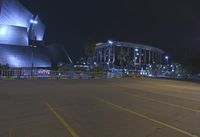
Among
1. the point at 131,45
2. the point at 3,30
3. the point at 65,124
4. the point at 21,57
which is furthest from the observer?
the point at 131,45

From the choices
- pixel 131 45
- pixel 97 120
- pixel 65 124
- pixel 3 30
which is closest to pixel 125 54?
pixel 131 45

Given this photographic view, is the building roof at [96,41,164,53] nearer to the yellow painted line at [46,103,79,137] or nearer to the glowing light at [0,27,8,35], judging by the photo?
the glowing light at [0,27,8,35]

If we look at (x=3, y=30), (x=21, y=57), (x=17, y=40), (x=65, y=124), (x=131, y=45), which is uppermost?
(x=131, y=45)

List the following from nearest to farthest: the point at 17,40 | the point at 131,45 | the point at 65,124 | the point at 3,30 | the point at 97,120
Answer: the point at 65,124 < the point at 97,120 < the point at 3,30 < the point at 17,40 < the point at 131,45

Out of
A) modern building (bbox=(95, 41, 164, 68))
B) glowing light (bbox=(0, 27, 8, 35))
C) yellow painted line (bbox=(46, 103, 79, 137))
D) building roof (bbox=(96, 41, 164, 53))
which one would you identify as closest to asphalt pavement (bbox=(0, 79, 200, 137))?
yellow painted line (bbox=(46, 103, 79, 137))

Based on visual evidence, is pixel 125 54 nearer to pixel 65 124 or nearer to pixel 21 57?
pixel 21 57

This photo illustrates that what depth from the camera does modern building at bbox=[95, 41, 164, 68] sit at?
118125mm

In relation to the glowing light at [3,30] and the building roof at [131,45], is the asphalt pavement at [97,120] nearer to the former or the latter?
the glowing light at [3,30]

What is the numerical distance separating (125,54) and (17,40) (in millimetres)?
55771

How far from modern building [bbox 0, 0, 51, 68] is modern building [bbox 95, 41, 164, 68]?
43.9 m

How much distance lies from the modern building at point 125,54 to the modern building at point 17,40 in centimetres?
4395

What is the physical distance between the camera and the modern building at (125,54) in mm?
118125

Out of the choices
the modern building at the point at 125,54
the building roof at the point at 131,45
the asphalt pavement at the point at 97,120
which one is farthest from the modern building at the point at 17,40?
the building roof at the point at 131,45

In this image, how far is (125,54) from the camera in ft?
390
